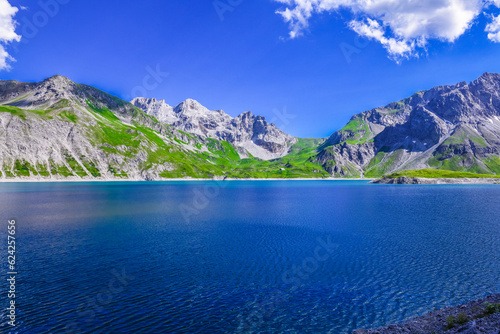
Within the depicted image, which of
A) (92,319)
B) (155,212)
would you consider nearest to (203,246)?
(92,319)

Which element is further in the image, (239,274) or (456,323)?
(239,274)

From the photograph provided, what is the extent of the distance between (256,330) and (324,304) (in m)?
8.22

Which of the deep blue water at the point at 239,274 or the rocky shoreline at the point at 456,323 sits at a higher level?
the rocky shoreline at the point at 456,323

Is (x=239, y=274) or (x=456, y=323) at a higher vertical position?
(x=456, y=323)

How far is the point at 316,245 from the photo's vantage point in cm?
4772

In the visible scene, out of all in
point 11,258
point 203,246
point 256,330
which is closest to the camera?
point 256,330

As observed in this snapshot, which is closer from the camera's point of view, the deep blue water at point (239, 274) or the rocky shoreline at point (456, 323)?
the rocky shoreline at point (456, 323)

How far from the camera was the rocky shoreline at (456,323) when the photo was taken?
17.3 metres

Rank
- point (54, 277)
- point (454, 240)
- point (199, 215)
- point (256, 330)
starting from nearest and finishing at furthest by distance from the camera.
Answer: point (256, 330), point (54, 277), point (454, 240), point (199, 215)

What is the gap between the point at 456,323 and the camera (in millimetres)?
19156

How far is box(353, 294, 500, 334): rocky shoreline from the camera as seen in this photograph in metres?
17.3

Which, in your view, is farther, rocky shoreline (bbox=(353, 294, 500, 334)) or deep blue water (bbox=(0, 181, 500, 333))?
deep blue water (bbox=(0, 181, 500, 333))

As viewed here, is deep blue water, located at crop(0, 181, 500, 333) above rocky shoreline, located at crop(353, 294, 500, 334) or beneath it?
beneath

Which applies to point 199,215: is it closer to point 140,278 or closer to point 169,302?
point 140,278
